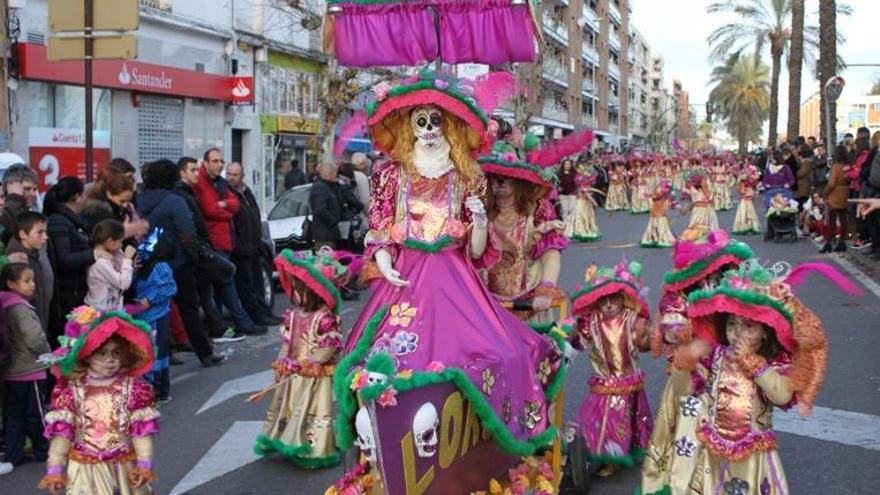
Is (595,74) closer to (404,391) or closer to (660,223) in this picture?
(660,223)

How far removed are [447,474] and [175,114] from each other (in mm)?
20455

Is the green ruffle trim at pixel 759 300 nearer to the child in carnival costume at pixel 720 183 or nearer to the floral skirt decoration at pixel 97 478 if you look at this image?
the floral skirt decoration at pixel 97 478

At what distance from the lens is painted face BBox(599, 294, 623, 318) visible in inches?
239

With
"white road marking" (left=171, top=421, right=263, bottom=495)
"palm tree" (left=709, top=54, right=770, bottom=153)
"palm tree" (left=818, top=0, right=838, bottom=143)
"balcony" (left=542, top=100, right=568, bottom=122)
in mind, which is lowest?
"white road marking" (left=171, top=421, right=263, bottom=495)

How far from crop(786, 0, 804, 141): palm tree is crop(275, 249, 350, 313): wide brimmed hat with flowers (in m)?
31.0

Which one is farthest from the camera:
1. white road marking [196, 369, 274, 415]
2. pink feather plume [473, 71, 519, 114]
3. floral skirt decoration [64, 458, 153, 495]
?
white road marking [196, 369, 274, 415]

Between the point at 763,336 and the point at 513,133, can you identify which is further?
the point at 513,133

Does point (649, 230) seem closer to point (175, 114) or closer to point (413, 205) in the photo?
point (175, 114)

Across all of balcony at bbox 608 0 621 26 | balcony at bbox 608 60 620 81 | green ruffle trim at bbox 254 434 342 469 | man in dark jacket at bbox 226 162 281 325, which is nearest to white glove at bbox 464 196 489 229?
green ruffle trim at bbox 254 434 342 469

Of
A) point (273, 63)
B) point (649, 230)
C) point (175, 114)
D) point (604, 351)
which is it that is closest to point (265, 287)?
point (604, 351)

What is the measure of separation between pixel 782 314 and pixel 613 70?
93434 millimetres

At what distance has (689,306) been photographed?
4609 millimetres

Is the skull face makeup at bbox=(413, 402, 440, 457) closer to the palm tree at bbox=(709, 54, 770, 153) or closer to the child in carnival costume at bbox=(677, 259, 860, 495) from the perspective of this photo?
the child in carnival costume at bbox=(677, 259, 860, 495)

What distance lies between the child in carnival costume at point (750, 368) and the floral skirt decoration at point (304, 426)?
8.10ft
